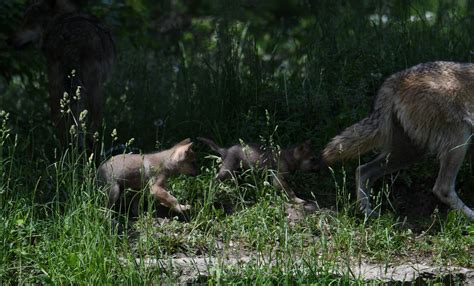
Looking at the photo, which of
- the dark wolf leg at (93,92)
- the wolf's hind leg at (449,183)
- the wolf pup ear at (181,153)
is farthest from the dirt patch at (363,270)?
the dark wolf leg at (93,92)

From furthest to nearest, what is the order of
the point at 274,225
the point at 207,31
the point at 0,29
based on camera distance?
1. the point at 207,31
2. the point at 0,29
3. the point at 274,225

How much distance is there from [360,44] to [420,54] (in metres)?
0.64

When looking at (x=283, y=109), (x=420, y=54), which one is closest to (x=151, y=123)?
(x=283, y=109)

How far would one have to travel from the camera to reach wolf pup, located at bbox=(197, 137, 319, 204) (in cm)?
741

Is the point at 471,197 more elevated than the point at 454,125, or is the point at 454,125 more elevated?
the point at 454,125

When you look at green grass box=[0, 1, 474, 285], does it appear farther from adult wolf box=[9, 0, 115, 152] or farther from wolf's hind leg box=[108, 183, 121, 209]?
adult wolf box=[9, 0, 115, 152]

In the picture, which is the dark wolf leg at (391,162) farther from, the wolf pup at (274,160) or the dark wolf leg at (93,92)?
the dark wolf leg at (93,92)

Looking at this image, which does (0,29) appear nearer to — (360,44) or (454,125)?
(360,44)

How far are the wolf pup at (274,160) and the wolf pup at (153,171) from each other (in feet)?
1.14

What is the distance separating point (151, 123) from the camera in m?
8.93

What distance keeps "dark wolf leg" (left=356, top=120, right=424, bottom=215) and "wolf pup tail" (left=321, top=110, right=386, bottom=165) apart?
15cm

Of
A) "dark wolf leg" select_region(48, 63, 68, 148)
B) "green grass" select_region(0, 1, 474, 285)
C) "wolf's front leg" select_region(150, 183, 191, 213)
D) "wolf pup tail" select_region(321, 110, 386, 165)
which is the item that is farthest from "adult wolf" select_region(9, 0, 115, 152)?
"wolf pup tail" select_region(321, 110, 386, 165)

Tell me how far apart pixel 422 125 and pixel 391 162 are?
45 cm

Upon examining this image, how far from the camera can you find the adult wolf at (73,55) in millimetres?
8008
